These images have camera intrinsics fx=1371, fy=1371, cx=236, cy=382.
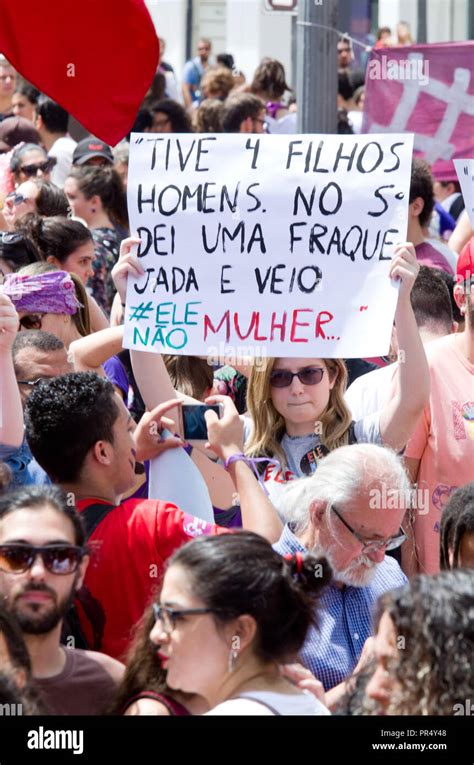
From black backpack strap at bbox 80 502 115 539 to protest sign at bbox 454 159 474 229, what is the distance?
1.51 metres

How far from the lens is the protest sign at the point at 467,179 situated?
13.8 ft

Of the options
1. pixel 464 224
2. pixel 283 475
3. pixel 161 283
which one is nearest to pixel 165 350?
pixel 161 283

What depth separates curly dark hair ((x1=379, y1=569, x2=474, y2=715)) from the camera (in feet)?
8.11

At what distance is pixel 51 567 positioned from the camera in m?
3.02

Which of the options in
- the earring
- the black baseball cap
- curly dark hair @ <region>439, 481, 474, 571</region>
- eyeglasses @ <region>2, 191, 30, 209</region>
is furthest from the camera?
the black baseball cap

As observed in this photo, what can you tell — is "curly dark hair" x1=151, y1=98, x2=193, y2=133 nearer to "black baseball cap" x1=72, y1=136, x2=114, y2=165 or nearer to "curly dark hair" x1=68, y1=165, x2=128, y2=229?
"black baseball cap" x1=72, y1=136, x2=114, y2=165

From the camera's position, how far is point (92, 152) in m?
7.79

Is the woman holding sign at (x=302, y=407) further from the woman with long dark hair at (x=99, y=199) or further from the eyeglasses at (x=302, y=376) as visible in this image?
the woman with long dark hair at (x=99, y=199)

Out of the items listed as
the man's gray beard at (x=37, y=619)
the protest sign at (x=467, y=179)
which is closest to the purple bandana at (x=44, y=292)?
the protest sign at (x=467, y=179)

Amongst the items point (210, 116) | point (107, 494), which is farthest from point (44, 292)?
point (210, 116)

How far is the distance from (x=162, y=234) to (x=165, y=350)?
1.17ft

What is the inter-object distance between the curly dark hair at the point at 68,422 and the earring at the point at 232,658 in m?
1.03

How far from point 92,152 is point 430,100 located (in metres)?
1.92

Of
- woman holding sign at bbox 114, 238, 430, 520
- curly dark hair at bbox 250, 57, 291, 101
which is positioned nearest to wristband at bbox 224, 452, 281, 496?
woman holding sign at bbox 114, 238, 430, 520
